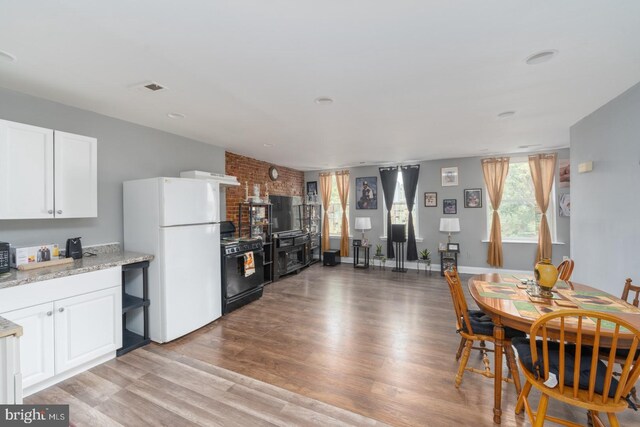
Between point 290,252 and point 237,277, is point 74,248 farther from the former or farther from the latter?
point 290,252

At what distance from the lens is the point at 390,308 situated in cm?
381

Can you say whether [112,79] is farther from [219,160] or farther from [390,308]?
[390,308]

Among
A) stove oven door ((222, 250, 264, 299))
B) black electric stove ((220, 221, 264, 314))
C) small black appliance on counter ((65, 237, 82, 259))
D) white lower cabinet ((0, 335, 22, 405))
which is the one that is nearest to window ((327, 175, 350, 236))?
black electric stove ((220, 221, 264, 314))

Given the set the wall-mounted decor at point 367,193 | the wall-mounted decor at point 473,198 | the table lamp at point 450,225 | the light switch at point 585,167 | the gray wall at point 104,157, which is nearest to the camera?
the gray wall at point 104,157

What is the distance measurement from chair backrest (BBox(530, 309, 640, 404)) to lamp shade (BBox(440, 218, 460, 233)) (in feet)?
13.2

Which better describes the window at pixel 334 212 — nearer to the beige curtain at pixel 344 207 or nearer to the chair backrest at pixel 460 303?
the beige curtain at pixel 344 207

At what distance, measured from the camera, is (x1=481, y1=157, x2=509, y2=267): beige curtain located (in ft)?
17.6

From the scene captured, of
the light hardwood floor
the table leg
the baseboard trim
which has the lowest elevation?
the light hardwood floor

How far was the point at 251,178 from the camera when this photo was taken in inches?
214

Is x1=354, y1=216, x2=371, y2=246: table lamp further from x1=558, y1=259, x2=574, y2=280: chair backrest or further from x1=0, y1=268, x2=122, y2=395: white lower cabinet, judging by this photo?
x1=0, y1=268, x2=122, y2=395: white lower cabinet

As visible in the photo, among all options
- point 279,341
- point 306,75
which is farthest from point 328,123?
point 279,341

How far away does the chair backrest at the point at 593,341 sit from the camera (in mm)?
1302

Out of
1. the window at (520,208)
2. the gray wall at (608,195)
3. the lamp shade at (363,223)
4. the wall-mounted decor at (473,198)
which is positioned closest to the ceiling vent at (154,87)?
the gray wall at (608,195)

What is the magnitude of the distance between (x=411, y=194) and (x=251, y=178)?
357cm
